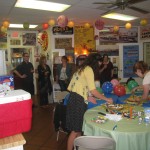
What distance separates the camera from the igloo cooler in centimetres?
121

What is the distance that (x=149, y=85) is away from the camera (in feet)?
9.18

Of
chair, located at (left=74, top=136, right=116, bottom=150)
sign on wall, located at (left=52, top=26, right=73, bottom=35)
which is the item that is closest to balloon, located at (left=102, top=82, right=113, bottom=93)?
chair, located at (left=74, top=136, right=116, bottom=150)

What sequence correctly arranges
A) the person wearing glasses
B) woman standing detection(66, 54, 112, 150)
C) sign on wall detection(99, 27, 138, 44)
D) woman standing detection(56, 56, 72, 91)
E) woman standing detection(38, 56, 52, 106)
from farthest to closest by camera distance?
sign on wall detection(99, 27, 138, 44)
woman standing detection(38, 56, 52, 106)
woman standing detection(56, 56, 72, 91)
the person wearing glasses
woman standing detection(66, 54, 112, 150)

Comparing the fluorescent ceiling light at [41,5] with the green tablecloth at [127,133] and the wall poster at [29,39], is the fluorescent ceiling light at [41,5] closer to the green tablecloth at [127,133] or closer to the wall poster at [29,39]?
the green tablecloth at [127,133]

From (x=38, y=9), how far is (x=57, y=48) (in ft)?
7.55

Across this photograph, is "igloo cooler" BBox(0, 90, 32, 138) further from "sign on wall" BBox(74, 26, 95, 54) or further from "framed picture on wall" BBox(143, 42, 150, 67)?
"framed picture on wall" BBox(143, 42, 150, 67)

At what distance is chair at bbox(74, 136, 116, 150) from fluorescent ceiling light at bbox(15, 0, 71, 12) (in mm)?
2909

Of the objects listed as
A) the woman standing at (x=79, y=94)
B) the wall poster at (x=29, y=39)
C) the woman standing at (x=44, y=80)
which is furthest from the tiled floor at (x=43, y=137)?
the wall poster at (x=29, y=39)

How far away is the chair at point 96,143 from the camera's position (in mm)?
1810

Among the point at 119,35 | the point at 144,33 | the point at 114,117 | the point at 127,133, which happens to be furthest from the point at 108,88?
the point at 144,33

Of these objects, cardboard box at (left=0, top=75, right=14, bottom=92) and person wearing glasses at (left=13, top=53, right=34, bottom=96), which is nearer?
cardboard box at (left=0, top=75, right=14, bottom=92)

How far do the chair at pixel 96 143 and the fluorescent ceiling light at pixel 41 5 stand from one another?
9.55ft

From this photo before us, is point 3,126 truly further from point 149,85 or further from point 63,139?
point 63,139

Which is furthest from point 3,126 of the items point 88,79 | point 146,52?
point 146,52
